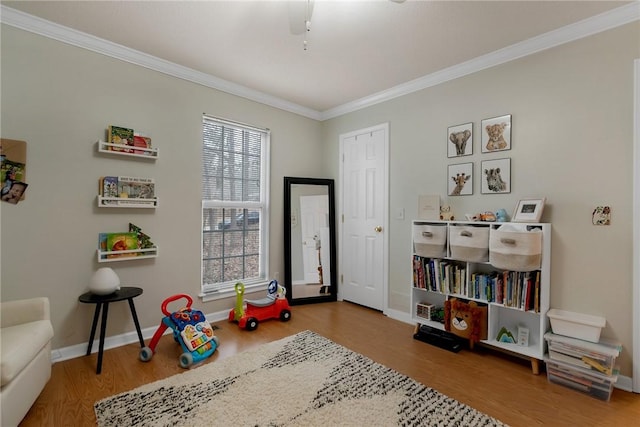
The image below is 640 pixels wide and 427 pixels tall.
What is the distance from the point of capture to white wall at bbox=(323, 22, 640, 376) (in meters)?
2.13

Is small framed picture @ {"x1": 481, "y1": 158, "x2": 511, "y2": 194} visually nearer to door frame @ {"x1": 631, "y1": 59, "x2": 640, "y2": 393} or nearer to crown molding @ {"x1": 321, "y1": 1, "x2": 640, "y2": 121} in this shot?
door frame @ {"x1": 631, "y1": 59, "x2": 640, "y2": 393}

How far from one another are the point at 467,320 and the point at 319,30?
2.67 metres

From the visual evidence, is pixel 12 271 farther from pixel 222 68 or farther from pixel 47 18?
pixel 222 68

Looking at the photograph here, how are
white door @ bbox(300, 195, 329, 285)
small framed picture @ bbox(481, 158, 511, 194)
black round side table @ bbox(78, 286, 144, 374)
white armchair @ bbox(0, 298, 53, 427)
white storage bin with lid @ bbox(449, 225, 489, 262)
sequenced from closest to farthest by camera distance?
white armchair @ bbox(0, 298, 53, 427) → black round side table @ bbox(78, 286, 144, 374) → white storage bin with lid @ bbox(449, 225, 489, 262) → small framed picture @ bbox(481, 158, 511, 194) → white door @ bbox(300, 195, 329, 285)

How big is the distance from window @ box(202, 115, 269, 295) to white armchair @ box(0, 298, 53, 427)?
143 centimetres

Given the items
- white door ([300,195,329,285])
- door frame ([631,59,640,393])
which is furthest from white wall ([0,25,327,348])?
door frame ([631,59,640,393])

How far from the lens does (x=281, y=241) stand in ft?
12.9

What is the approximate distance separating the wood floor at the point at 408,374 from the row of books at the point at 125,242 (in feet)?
2.68

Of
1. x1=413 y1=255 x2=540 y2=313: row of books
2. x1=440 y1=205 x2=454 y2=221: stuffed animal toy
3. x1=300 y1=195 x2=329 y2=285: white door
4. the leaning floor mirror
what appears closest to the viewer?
x1=413 y1=255 x2=540 y2=313: row of books

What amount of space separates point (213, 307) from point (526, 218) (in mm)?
3102

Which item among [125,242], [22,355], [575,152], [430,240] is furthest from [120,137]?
[575,152]

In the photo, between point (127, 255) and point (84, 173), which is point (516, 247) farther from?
point (84, 173)

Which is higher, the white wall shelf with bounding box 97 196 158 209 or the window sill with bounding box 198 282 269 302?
the white wall shelf with bounding box 97 196 158 209

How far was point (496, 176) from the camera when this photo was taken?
271 centimetres
